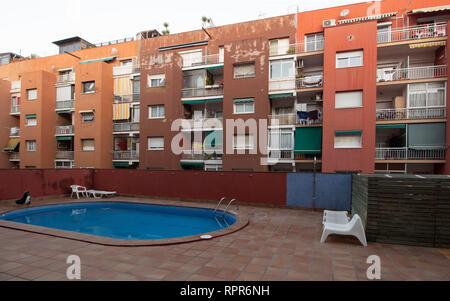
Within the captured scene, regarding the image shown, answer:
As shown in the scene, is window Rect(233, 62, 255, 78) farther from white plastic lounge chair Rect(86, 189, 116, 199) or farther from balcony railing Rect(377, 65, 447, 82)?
white plastic lounge chair Rect(86, 189, 116, 199)

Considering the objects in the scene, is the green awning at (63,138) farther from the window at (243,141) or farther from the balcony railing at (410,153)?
the balcony railing at (410,153)

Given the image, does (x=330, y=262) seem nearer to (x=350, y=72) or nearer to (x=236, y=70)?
(x=350, y=72)

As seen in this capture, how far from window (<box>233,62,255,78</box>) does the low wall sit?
14847 millimetres

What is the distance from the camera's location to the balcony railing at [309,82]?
719 inches

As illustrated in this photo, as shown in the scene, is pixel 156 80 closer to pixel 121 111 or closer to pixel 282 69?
pixel 121 111

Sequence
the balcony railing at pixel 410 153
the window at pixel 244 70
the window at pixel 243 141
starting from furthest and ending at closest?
the window at pixel 244 70, the window at pixel 243 141, the balcony railing at pixel 410 153

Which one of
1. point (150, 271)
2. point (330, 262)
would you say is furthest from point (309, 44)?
point (150, 271)

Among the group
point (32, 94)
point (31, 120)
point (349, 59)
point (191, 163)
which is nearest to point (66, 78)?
point (32, 94)

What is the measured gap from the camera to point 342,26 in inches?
671

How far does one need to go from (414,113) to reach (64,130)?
32.1 meters

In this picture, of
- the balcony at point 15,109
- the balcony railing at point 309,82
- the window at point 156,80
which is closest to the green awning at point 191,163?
the window at point 156,80

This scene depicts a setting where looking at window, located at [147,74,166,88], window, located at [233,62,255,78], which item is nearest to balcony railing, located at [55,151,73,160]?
window, located at [147,74,166,88]

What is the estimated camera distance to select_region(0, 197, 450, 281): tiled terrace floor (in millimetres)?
4617

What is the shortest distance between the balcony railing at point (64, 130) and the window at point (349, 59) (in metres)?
26.5
